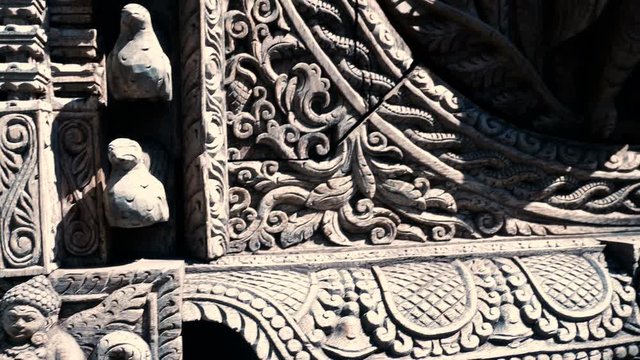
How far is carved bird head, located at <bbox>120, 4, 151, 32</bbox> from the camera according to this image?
208cm

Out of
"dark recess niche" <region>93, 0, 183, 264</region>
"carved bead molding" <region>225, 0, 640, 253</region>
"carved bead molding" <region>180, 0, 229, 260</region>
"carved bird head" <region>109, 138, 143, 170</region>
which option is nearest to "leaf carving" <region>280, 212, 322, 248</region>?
"carved bead molding" <region>225, 0, 640, 253</region>

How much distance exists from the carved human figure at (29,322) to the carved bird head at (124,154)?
0.43m

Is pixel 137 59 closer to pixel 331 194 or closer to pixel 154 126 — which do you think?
pixel 154 126

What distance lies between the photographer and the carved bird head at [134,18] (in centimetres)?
208

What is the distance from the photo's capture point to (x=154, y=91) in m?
2.13

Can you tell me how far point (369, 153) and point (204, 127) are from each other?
0.68 m

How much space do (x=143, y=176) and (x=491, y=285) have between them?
1339 mm

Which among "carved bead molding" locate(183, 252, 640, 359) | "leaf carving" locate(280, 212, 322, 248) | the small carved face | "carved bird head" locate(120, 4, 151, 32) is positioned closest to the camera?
the small carved face

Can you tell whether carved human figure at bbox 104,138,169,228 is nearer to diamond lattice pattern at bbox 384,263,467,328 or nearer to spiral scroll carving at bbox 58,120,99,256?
spiral scroll carving at bbox 58,120,99,256

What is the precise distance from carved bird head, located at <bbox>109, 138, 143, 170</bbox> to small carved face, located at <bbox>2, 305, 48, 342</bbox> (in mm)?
504

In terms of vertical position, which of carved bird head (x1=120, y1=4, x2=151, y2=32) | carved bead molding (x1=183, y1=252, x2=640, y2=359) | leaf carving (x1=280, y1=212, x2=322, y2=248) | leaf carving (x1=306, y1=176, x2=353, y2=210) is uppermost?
carved bird head (x1=120, y1=4, x2=151, y2=32)

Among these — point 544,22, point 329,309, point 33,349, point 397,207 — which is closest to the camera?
point 33,349

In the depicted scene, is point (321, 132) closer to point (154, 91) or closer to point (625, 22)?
point (154, 91)

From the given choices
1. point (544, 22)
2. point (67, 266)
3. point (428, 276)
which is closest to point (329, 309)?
point (428, 276)
